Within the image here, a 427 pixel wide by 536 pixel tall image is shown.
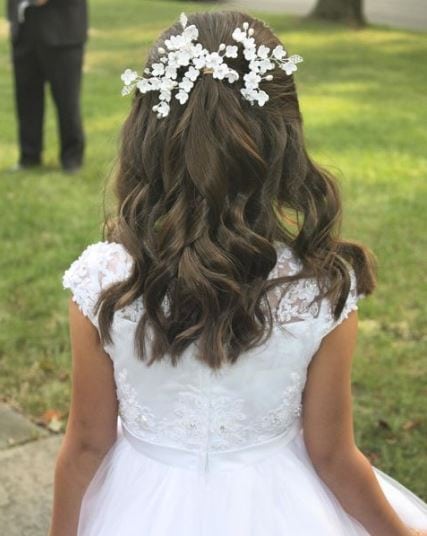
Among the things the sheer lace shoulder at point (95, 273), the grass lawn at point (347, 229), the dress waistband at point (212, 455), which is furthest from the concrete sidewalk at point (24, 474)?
the sheer lace shoulder at point (95, 273)

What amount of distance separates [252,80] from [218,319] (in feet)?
1.37

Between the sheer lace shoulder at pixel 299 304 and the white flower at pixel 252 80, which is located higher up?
the white flower at pixel 252 80

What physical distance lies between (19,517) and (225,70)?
1.76 m

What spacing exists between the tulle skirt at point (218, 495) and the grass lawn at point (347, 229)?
619 mm

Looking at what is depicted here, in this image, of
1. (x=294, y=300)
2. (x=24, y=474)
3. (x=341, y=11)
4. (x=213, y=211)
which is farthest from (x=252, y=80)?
(x=341, y=11)

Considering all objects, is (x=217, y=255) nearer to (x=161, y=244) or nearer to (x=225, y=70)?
(x=161, y=244)

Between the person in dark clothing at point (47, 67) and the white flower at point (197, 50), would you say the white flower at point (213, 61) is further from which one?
the person in dark clothing at point (47, 67)

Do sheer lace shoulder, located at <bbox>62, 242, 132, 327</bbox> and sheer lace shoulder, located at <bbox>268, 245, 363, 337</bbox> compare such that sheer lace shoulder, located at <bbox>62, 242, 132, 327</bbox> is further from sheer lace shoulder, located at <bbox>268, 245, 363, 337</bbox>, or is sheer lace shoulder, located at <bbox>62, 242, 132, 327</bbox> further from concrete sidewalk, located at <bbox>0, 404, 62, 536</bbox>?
concrete sidewalk, located at <bbox>0, 404, 62, 536</bbox>

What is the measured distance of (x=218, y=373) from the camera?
1717 mm

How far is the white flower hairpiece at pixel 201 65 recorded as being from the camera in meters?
1.61

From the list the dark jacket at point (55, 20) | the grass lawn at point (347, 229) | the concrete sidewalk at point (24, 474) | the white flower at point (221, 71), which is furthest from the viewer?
the dark jacket at point (55, 20)

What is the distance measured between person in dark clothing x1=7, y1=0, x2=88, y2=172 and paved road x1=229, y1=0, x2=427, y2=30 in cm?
1175

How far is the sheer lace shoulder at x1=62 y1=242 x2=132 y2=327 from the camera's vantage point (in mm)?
1725

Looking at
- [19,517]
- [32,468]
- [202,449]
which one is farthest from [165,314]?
[32,468]
